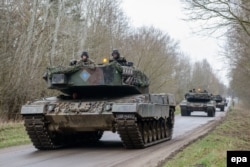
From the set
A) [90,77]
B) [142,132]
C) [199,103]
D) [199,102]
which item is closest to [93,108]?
[90,77]

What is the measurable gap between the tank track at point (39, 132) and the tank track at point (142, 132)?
6.02ft

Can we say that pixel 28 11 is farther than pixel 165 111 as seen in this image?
Yes

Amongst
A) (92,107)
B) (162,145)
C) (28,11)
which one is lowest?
(162,145)

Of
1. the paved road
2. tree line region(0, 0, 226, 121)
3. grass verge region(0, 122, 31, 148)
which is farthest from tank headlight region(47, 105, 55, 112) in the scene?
tree line region(0, 0, 226, 121)

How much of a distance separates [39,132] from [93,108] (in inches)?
57.1

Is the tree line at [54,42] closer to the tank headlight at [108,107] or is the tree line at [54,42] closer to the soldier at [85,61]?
the soldier at [85,61]

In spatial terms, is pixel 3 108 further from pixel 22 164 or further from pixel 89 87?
pixel 22 164

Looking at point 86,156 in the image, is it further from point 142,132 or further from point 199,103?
point 199,103

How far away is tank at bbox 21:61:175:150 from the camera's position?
12.1 metres

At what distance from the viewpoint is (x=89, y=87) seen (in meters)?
13.2

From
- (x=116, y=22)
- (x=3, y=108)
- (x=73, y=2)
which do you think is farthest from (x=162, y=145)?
(x=116, y=22)

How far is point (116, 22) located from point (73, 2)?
8188mm

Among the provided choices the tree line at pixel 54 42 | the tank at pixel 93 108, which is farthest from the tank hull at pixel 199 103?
the tank at pixel 93 108

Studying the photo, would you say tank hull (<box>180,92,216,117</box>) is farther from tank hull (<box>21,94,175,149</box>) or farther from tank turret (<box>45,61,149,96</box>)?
tank turret (<box>45,61,149,96</box>)
